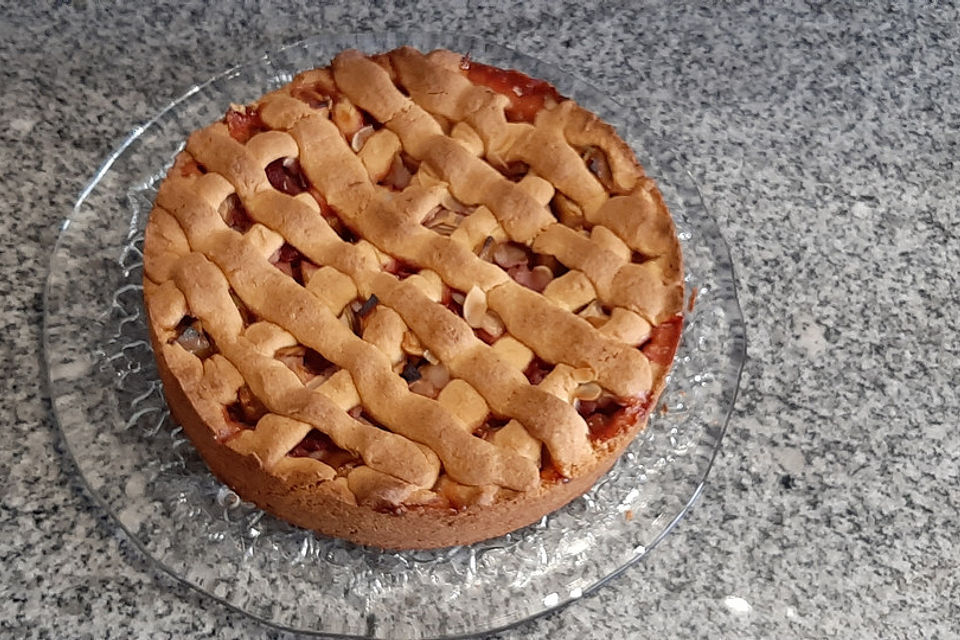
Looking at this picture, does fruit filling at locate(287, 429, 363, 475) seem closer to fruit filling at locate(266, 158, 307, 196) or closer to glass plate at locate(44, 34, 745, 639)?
glass plate at locate(44, 34, 745, 639)

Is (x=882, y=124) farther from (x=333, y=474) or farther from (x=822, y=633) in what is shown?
(x=333, y=474)

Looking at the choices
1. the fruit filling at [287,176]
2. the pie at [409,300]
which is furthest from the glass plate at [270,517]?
the fruit filling at [287,176]

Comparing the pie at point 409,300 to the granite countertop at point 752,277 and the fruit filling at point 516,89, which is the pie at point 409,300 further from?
the granite countertop at point 752,277

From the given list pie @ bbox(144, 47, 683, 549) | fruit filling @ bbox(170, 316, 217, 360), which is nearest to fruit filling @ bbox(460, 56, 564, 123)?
pie @ bbox(144, 47, 683, 549)

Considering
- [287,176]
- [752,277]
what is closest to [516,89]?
[287,176]

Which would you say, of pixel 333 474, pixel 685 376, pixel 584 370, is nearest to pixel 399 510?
pixel 333 474
